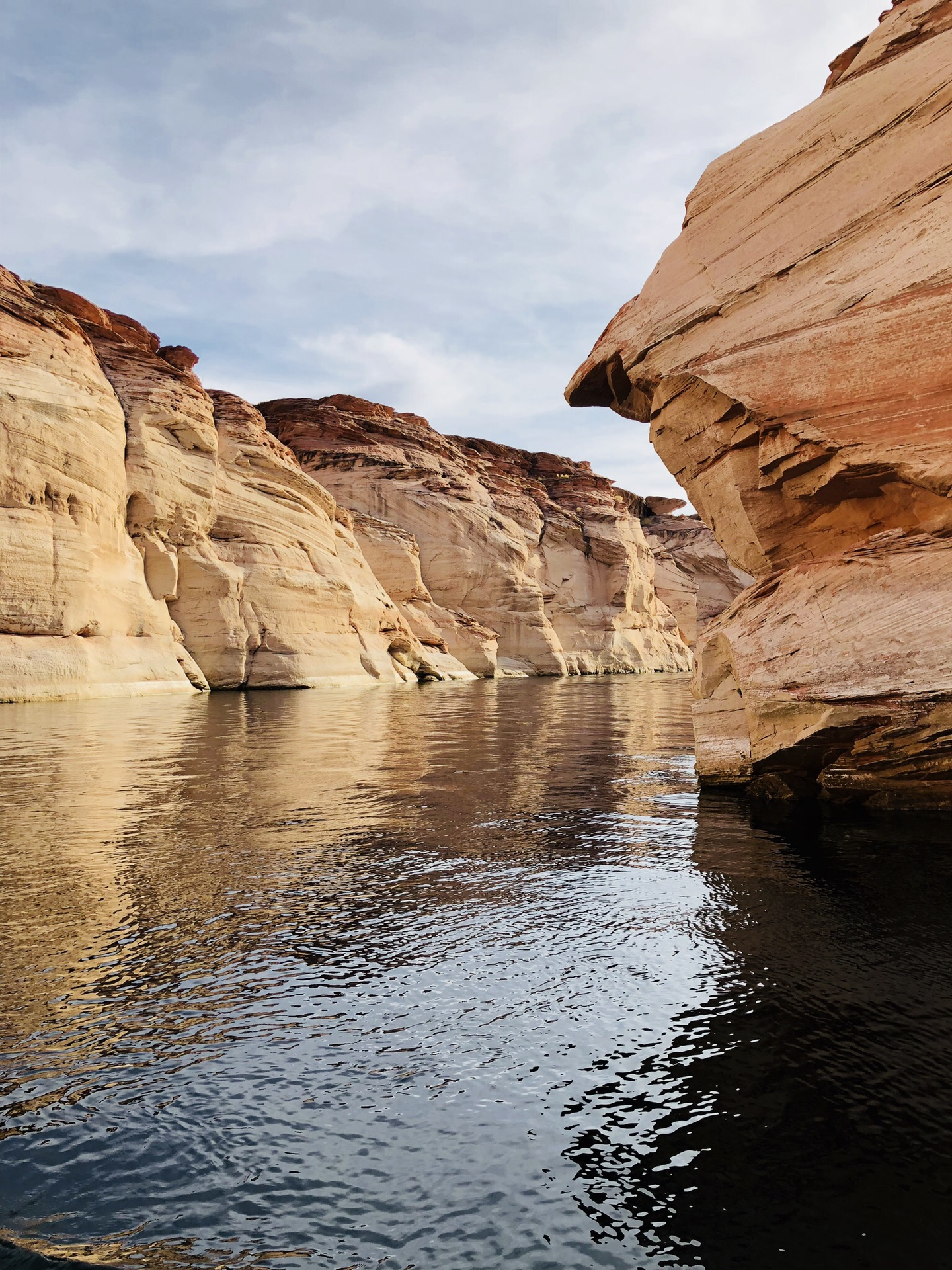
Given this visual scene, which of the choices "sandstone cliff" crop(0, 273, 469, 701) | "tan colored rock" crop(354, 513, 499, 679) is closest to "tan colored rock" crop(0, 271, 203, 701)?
"sandstone cliff" crop(0, 273, 469, 701)

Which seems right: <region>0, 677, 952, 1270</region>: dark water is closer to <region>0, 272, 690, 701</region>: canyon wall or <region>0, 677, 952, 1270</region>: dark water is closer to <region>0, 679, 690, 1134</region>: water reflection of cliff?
<region>0, 679, 690, 1134</region>: water reflection of cliff

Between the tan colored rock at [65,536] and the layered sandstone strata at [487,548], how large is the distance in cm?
2194

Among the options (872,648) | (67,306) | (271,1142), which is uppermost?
(67,306)

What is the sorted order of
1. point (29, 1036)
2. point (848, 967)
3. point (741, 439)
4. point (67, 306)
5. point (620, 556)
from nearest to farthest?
point (29, 1036) < point (848, 967) < point (741, 439) < point (67, 306) < point (620, 556)

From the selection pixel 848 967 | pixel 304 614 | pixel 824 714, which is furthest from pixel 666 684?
pixel 848 967

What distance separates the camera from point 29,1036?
10.4 ft

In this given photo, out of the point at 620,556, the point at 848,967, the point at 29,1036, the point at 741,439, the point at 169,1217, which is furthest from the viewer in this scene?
the point at 620,556

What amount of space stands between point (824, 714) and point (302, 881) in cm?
469

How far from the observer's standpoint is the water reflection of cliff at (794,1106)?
2203 millimetres

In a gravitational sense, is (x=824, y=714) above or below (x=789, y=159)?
below

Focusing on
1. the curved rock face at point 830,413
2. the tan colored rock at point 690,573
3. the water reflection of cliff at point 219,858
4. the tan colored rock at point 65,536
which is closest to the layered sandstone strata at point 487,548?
the tan colored rock at point 690,573

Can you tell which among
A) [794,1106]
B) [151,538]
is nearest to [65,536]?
[151,538]

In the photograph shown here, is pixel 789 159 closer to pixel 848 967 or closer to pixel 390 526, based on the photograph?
pixel 848 967

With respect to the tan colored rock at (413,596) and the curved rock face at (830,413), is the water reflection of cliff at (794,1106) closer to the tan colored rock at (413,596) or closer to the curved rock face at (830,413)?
the curved rock face at (830,413)
